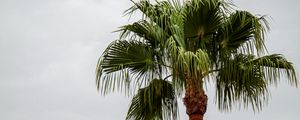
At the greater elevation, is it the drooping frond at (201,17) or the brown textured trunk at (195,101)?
the drooping frond at (201,17)

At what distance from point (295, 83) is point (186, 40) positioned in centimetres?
187

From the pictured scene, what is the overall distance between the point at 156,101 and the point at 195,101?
2.89 feet

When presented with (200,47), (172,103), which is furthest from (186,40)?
(172,103)

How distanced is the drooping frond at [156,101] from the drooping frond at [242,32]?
46.4 inches

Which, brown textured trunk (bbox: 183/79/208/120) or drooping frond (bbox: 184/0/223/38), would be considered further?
drooping frond (bbox: 184/0/223/38)

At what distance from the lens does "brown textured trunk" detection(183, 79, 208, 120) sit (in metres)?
11.5

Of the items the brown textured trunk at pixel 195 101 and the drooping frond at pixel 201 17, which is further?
the drooping frond at pixel 201 17

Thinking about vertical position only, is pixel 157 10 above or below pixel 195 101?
above

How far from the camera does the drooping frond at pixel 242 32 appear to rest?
463 inches

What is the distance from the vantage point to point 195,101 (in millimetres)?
11531

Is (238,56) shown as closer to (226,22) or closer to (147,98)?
(226,22)

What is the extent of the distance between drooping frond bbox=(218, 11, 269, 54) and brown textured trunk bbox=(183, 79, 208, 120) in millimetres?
924

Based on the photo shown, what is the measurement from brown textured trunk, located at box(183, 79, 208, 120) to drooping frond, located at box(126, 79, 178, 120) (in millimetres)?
549

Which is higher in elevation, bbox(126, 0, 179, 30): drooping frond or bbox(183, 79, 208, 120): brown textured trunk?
bbox(126, 0, 179, 30): drooping frond
